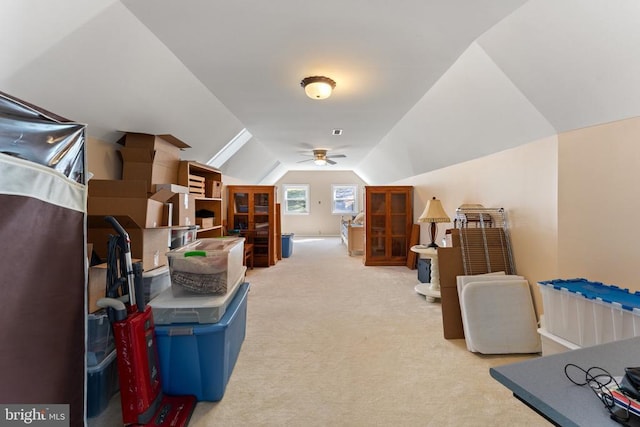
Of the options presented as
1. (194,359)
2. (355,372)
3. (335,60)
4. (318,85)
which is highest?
(335,60)

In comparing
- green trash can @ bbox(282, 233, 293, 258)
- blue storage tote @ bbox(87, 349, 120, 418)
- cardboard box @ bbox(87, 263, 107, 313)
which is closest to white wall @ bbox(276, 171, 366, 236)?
green trash can @ bbox(282, 233, 293, 258)

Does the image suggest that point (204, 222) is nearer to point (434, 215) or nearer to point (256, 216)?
point (256, 216)

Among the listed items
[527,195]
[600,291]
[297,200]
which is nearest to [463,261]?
[527,195]

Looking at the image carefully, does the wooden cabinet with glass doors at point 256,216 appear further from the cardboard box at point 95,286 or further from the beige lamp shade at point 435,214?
the cardboard box at point 95,286

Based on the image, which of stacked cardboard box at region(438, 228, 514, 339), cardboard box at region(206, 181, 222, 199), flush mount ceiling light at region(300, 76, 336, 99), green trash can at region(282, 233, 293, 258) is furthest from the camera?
green trash can at region(282, 233, 293, 258)

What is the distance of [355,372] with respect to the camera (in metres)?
2.05

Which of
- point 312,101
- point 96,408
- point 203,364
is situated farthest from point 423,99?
point 96,408

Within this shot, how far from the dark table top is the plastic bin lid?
90 cm

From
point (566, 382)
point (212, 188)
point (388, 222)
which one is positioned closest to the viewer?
point (566, 382)

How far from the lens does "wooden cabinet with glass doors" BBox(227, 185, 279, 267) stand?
18.5 feet

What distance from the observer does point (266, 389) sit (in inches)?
73.5

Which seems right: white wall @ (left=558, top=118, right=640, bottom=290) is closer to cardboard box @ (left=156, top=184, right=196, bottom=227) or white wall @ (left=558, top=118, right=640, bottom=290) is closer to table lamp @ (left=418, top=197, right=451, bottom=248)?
table lamp @ (left=418, top=197, right=451, bottom=248)

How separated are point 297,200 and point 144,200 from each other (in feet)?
25.5

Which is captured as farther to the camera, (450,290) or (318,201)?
(318,201)
